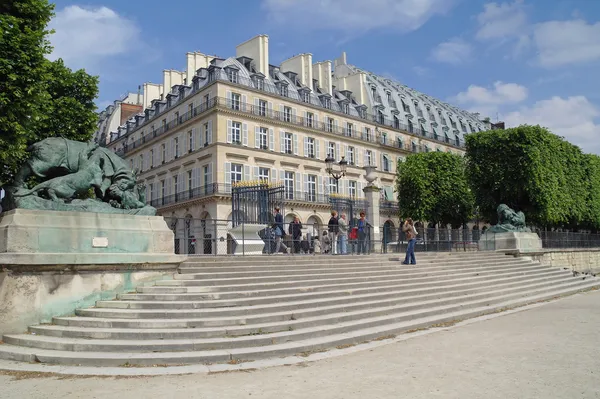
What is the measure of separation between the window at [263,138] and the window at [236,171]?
284cm

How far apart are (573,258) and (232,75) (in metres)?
29.0

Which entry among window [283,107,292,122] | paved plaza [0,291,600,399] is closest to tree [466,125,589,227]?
window [283,107,292,122]

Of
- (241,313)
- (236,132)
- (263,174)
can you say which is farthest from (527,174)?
(241,313)

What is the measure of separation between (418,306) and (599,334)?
372 cm

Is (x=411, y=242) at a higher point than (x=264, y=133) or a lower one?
lower

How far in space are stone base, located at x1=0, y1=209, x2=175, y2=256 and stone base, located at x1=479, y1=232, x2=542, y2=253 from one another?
18.7 metres

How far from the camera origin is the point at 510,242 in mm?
23797

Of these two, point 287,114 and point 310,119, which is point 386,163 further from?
point 287,114

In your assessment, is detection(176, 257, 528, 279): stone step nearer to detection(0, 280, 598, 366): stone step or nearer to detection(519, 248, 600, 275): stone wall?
detection(0, 280, 598, 366): stone step

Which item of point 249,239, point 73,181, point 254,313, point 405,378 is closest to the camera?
point 405,378

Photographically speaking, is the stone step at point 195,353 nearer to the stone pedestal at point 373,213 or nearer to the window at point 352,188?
the stone pedestal at point 373,213

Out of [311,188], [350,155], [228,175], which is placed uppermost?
[350,155]

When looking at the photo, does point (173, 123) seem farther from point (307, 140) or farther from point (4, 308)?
point (4, 308)

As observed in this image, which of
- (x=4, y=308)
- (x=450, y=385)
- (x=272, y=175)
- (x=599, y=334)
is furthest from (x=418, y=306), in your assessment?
(x=272, y=175)
